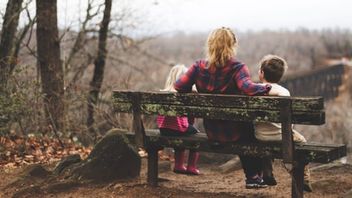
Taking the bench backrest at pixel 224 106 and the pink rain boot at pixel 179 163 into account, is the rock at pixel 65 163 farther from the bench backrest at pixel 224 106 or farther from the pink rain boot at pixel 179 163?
the bench backrest at pixel 224 106

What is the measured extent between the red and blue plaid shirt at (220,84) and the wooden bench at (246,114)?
0.10m

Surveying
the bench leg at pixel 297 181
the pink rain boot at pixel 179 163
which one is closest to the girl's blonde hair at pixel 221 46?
the bench leg at pixel 297 181

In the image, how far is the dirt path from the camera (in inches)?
246

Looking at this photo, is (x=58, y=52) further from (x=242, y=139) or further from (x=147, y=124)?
(x=242, y=139)

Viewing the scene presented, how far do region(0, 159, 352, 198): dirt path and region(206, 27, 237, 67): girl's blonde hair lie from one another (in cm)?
138

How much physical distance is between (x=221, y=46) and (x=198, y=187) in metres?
1.84

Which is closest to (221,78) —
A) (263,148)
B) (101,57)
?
(263,148)

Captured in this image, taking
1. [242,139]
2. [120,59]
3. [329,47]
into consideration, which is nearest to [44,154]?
[242,139]

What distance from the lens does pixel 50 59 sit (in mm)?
10953

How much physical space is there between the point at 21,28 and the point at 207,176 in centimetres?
695

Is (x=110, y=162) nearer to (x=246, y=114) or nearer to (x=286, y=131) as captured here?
(x=246, y=114)

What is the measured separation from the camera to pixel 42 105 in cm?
1030

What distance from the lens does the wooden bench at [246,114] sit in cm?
519

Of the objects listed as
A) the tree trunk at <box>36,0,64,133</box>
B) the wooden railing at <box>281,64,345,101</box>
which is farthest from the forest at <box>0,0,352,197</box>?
the wooden railing at <box>281,64,345,101</box>
